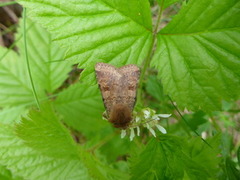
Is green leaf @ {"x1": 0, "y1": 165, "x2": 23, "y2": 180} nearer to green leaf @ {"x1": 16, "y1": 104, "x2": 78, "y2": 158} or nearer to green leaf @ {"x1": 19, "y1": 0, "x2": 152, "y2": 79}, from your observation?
green leaf @ {"x1": 16, "y1": 104, "x2": 78, "y2": 158}

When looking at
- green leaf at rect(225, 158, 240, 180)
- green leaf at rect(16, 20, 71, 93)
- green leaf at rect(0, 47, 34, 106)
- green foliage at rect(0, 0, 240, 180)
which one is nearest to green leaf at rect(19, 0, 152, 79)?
green foliage at rect(0, 0, 240, 180)

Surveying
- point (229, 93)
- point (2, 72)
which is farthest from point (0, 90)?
point (229, 93)

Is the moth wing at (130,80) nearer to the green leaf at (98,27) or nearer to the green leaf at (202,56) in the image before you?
the green leaf at (98,27)

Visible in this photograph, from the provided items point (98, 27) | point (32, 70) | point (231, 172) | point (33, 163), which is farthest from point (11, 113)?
point (231, 172)

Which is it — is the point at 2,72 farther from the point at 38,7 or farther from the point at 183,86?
the point at 183,86

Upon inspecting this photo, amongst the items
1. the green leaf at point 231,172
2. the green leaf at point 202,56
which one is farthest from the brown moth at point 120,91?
the green leaf at point 231,172
